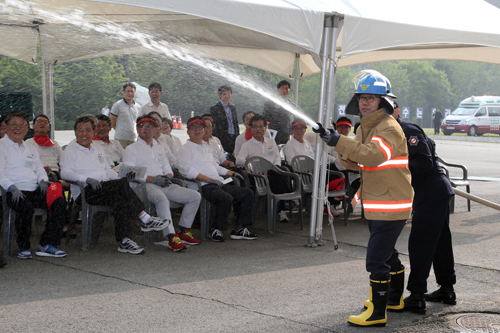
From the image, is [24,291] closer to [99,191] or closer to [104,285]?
[104,285]

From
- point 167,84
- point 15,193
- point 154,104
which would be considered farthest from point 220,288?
point 167,84

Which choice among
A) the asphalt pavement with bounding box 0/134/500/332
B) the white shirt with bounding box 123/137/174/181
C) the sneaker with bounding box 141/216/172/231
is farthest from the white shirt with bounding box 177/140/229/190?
the sneaker with bounding box 141/216/172/231

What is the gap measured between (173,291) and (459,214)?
6219 millimetres

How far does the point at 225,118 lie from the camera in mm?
10297

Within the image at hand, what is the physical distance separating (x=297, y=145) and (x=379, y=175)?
536cm

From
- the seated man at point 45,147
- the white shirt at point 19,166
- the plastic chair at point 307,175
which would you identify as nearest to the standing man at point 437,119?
the plastic chair at point 307,175

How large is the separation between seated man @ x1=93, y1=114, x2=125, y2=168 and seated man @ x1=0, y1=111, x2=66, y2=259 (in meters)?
1.76

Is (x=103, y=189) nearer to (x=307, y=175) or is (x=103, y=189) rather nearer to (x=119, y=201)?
(x=119, y=201)

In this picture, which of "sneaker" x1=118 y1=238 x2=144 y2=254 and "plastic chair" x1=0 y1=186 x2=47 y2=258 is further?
"sneaker" x1=118 y1=238 x2=144 y2=254

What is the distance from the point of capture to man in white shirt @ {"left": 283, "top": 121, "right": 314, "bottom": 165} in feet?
30.9

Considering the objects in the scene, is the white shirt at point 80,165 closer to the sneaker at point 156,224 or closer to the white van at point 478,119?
the sneaker at point 156,224

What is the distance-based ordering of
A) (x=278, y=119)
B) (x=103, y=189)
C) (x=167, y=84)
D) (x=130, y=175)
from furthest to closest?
(x=167, y=84) < (x=278, y=119) < (x=130, y=175) < (x=103, y=189)

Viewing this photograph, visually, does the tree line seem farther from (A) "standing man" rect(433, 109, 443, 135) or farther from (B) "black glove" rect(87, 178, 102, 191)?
(A) "standing man" rect(433, 109, 443, 135)

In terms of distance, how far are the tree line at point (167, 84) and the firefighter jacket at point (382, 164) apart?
17.7ft
